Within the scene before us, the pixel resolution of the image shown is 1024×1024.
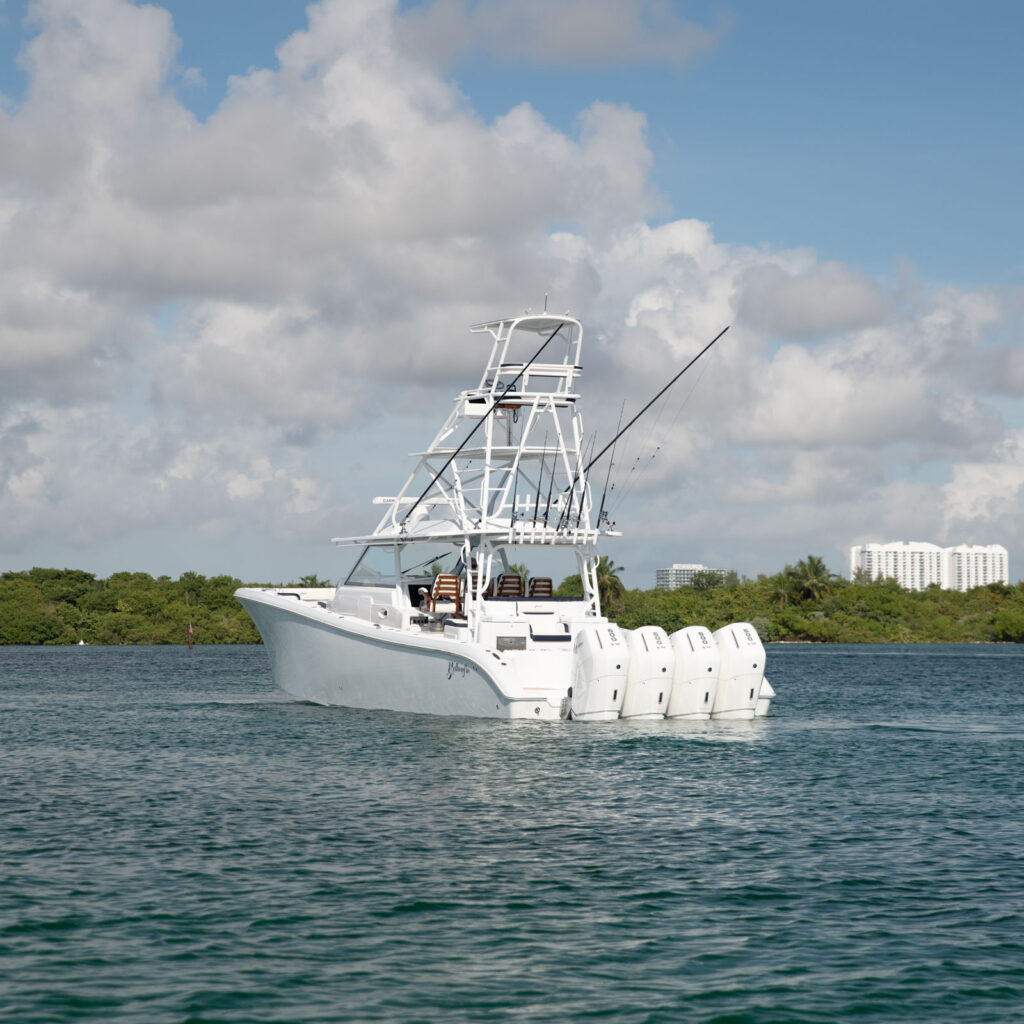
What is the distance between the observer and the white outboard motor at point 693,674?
2911cm

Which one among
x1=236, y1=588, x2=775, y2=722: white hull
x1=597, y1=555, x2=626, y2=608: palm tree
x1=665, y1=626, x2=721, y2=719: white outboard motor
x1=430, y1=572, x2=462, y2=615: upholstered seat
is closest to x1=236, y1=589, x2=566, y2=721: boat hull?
x1=236, y1=588, x2=775, y2=722: white hull

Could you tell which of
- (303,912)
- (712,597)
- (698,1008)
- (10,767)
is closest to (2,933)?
(303,912)

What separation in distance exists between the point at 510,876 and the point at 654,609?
102 meters

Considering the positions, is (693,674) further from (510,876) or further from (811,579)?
(811,579)

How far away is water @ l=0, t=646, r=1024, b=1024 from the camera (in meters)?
10.9

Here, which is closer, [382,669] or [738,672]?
[738,672]

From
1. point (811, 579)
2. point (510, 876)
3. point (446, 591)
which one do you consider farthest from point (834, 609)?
point (510, 876)

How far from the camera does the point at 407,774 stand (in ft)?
74.9

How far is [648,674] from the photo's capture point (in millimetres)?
28422

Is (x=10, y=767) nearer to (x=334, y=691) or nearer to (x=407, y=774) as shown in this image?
(x=407, y=774)

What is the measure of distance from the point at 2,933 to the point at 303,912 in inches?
110

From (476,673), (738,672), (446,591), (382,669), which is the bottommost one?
(382,669)

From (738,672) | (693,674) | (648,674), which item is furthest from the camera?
(738,672)

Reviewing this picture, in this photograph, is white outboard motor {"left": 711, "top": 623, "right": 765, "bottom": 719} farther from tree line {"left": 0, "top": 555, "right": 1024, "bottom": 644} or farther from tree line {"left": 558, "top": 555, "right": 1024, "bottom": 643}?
tree line {"left": 558, "top": 555, "right": 1024, "bottom": 643}
